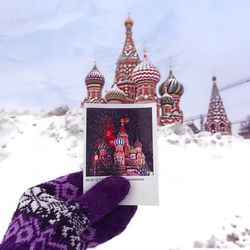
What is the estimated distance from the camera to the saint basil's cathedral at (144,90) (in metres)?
5.23

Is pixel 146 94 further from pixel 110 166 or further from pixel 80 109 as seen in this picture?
pixel 110 166

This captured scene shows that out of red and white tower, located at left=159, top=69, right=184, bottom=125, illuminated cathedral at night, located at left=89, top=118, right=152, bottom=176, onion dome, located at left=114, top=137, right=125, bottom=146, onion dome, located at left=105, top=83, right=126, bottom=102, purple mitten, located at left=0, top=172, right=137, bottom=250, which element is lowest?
purple mitten, located at left=0, top=172, right=137, bottom=250

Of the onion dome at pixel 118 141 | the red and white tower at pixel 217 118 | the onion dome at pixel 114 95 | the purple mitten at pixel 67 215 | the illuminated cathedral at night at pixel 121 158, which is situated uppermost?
the onion dome at pixel 114 95

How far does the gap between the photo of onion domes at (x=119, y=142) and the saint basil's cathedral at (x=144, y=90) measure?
4262mm

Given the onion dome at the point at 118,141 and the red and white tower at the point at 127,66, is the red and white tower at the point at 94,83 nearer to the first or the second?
the red and white tower at the point at 127,66

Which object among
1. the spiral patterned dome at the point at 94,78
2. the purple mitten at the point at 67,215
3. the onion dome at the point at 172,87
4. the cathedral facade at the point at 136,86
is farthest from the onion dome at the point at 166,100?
the purple mitten at the point at 67,215

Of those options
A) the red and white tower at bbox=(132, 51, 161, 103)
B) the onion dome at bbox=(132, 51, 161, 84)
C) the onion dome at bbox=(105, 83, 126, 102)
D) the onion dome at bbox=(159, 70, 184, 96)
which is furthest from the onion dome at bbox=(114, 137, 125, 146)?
the onion dome at bbox=(159, 70, 184, 96)

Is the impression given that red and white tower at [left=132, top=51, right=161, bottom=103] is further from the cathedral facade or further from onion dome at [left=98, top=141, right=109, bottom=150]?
onion dome at [left=98, top=141, right=109, bottom=150]

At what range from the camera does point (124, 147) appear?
594mm

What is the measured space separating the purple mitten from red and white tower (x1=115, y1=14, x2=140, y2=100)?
207 inches

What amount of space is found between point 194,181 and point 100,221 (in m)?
1.76

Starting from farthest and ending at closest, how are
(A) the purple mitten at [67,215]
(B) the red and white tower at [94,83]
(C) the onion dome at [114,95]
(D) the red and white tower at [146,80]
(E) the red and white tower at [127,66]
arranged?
(E) the red and white tower at [127,66] → (B) the red and white tower at [94,83] → (C) the onion dome at [114,95] → (D) the red and white tower at [146,80] → (A) the purple mitten at [67,215]

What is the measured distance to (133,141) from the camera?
60 centimetres

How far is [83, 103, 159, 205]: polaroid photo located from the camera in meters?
0.59
